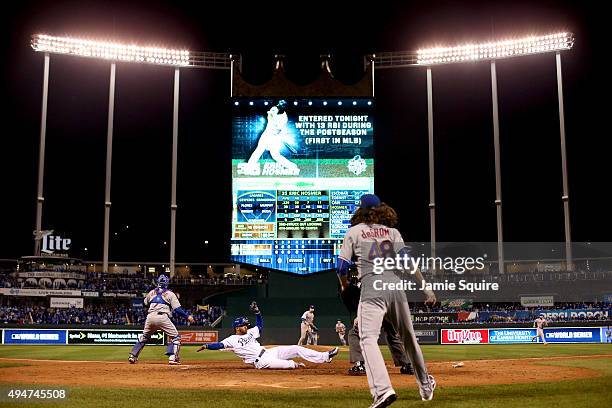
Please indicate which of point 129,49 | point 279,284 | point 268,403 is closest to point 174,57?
point 129,49

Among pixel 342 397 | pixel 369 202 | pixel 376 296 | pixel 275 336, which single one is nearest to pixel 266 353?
pixel 342 397

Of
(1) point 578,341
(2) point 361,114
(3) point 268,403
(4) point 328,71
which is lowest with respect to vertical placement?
(1) point 578,341

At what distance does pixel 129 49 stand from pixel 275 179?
40.7ft

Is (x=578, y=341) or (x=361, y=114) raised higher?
(x=361, y=114)

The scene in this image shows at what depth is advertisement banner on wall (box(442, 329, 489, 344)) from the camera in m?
32.9

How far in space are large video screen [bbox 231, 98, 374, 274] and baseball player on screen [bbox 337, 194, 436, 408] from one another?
25.3 meters

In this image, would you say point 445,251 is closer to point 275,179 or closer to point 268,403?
point 275,179

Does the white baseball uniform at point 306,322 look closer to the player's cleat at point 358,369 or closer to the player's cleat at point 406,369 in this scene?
the player's cleat at point 358,369

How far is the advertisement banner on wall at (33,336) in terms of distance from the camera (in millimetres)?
32062

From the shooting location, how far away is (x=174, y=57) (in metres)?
38.1

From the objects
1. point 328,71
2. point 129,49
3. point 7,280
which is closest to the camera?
point 328,71

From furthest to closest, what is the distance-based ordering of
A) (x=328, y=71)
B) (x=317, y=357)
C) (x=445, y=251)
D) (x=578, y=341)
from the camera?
1. (x=445, y=251)
2. (x=328, y=71)
3. (x=578, y=341)
4. (x=317, y=357)

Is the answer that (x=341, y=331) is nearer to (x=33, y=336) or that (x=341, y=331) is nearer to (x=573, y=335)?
(x=573, y=335)

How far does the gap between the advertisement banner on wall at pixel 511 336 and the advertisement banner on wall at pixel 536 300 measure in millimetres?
6870
